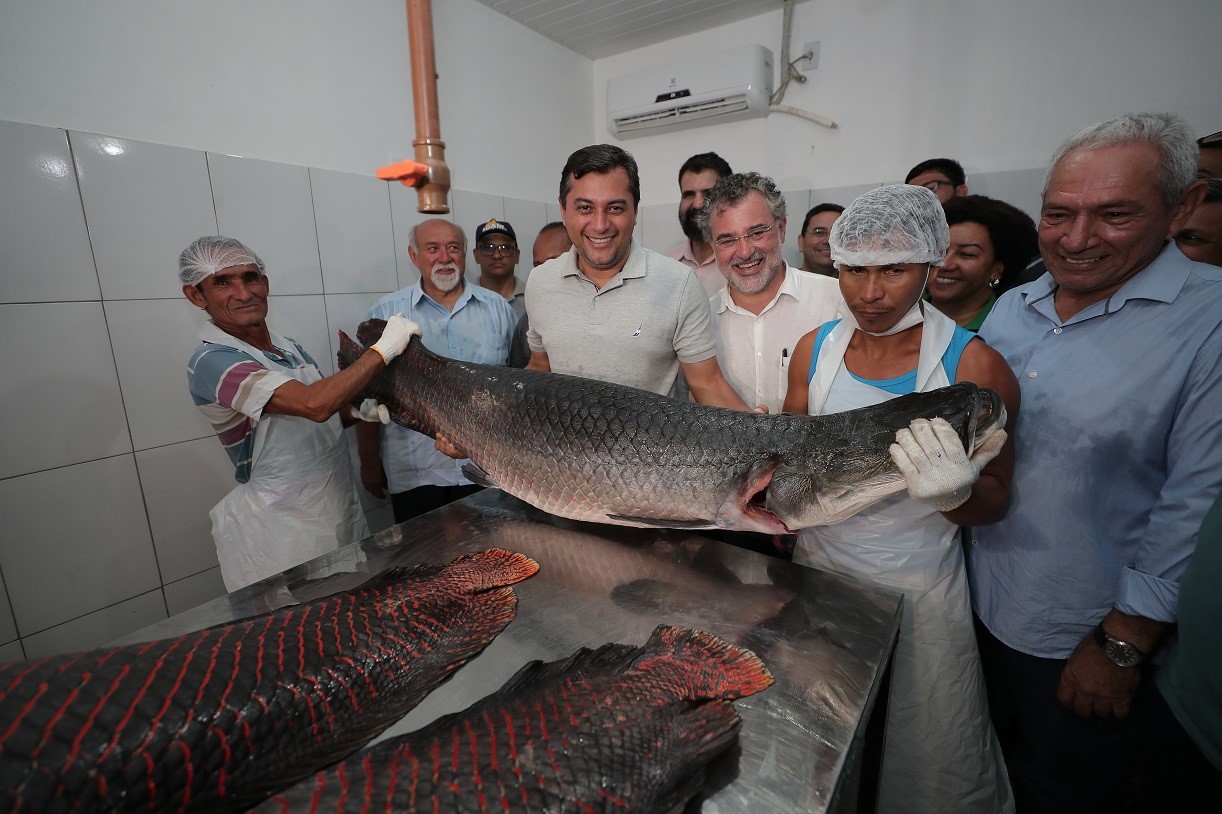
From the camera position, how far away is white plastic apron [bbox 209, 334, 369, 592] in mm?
2320

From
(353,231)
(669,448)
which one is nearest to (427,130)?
(669,448)

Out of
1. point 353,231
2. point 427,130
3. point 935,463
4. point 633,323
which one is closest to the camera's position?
point 935,463

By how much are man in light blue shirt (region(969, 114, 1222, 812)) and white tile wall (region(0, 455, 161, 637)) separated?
363cm

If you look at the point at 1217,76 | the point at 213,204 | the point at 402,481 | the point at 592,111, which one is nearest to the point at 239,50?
the point at 213,204

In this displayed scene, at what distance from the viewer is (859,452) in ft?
4.51

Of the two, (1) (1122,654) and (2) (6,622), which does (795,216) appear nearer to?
(1) (1122,654)

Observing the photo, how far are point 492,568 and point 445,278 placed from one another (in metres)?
2.04

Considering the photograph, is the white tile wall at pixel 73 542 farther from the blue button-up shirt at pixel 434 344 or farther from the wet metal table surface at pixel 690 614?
the wet metal table surface at pixel 690 614

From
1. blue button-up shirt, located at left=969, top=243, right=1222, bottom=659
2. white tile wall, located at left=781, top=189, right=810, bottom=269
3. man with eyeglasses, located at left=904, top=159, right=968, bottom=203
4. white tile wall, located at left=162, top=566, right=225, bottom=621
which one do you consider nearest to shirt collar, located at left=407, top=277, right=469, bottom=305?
white tile wall, located at left=162, top=566, right=225, bottom=621

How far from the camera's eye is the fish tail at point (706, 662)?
104 centimetres

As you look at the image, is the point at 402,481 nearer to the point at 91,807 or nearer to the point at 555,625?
the point at 555,625

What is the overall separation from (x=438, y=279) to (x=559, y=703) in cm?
258

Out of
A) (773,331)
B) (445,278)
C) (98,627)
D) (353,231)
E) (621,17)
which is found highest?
(621,17)

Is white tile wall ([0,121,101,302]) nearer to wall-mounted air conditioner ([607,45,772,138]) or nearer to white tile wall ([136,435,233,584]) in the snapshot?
white tile wall ([136,435,233,584])
